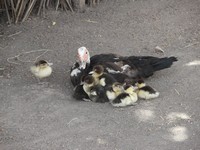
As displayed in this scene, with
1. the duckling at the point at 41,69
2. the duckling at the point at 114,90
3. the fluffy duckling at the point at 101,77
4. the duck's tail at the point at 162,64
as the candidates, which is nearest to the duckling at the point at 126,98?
the duckling at the point at 114,90

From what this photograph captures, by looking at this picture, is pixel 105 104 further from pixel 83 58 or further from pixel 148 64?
pixel 148 64

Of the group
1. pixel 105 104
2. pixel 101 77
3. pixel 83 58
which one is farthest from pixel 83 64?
pixel 105 104

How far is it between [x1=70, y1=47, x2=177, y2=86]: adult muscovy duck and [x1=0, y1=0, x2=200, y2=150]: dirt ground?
137 millimetres

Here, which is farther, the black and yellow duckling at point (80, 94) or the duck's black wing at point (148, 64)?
the duck's black wing at point (148, 64)

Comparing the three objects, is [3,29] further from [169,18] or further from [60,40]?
[169,18]

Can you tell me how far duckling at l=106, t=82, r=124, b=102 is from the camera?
4129 mm

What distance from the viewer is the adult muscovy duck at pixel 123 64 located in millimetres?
4443

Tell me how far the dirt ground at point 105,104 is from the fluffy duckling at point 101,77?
20 centimetres

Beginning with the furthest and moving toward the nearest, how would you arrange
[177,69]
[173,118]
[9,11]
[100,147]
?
1. [9,11]
2. [177,69]
3. [173,118]
4. [100,147]

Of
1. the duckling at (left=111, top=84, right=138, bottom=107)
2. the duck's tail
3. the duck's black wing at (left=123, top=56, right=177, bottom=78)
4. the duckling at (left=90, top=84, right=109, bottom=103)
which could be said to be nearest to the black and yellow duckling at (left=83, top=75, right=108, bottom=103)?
the duckling at (left=90, top=84, right=109, bottom=103)

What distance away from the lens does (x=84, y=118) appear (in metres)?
3.99

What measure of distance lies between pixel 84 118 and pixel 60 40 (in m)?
1.64

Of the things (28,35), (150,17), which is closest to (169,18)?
(150,17)

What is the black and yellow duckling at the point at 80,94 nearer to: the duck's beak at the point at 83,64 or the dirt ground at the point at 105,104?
the dirt ground at the point at 105,104
